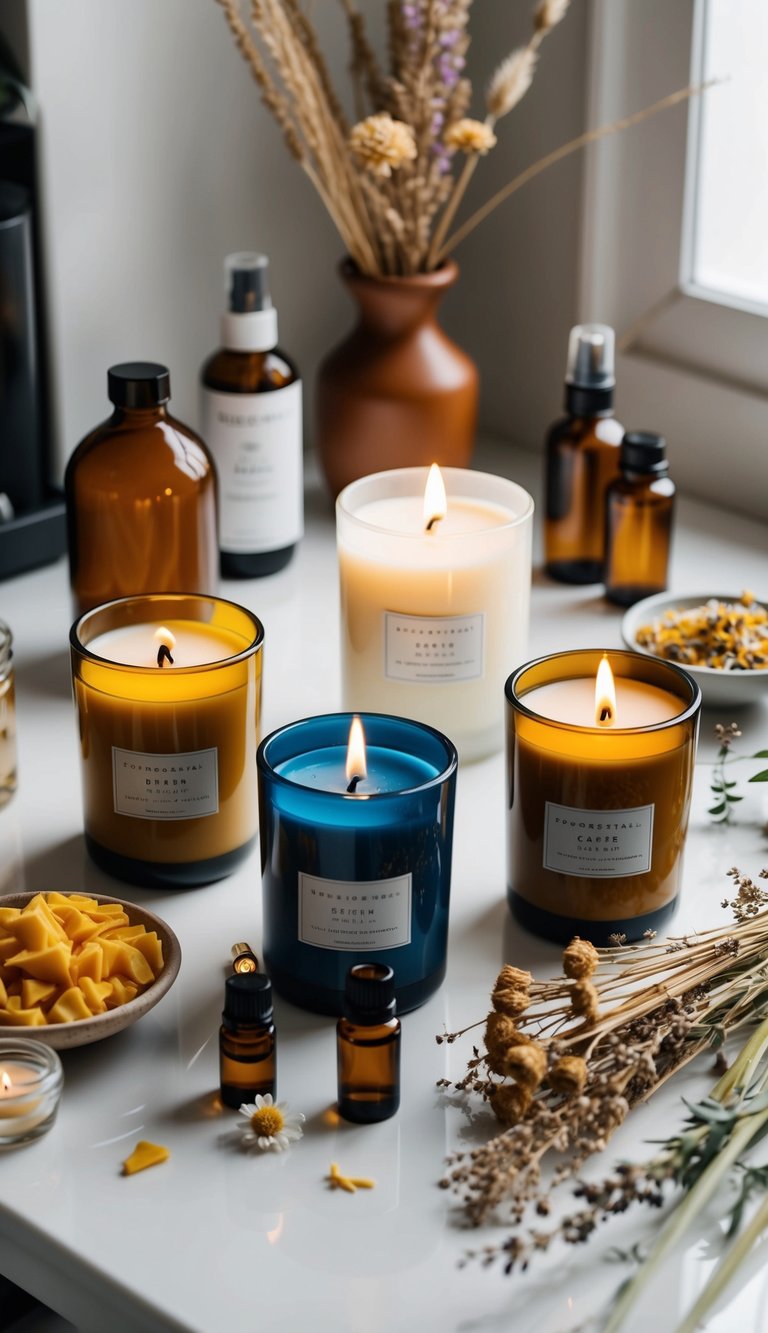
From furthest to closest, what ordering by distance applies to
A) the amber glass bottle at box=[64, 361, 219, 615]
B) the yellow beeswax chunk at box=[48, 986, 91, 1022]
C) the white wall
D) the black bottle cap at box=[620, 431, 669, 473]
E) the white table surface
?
the white wall < the black bottle cap at box=[620, 431, 669, 473] < the amber glass bottle at box=[64, 361, 219, 615] < the yellow beeswax chunk at box=[48, 986, 91, 1022] < the white table surface

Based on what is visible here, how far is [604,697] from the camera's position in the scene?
0.84m

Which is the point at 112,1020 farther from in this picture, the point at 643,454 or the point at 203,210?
the point at 203,210

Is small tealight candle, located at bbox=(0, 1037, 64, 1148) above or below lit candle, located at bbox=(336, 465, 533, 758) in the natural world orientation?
below

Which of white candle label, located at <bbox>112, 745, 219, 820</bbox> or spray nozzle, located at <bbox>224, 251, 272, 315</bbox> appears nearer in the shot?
white candle label, located at <bbox>112, 745, 219, 820</bbox>

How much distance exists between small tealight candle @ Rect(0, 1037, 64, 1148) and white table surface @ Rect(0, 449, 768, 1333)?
0.05 feet

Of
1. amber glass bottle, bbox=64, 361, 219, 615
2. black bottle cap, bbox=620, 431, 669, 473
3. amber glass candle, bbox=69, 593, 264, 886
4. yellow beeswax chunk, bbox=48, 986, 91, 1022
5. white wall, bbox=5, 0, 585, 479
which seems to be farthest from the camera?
white wall, bbox=5, 0, 585, 479

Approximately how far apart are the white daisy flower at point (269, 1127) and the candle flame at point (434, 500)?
405 millimetres

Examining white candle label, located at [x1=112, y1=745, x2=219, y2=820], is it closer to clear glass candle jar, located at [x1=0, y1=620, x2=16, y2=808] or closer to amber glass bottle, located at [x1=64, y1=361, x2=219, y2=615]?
clear glass candle jar, located at [x1=0, y1=620, x2=16, y2=808]

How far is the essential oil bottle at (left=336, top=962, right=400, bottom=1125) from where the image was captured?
2.29 feet

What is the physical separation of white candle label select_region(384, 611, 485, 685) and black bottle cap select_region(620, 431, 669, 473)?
0.26 m

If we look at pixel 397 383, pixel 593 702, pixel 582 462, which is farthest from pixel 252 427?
pixel 593 702

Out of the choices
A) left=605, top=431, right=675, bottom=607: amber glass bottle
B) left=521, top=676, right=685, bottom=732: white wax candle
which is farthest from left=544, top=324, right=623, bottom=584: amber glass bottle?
left=521, top=676, right=685, bottom=732: white wax candle

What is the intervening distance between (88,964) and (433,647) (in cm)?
32

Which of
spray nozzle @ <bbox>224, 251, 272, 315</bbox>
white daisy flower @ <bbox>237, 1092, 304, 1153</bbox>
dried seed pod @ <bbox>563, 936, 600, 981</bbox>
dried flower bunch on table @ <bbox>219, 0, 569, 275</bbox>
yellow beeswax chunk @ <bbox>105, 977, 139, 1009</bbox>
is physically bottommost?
white daisy flower @ <bbox>237, 1092, 304, 1153</bbox>
